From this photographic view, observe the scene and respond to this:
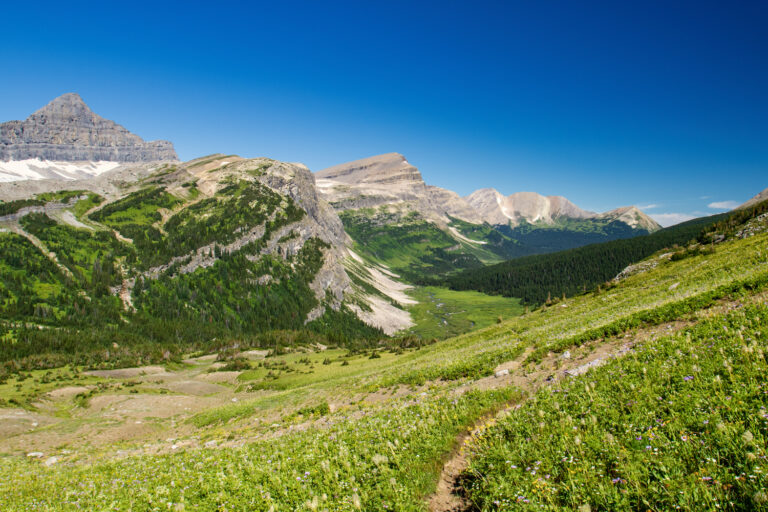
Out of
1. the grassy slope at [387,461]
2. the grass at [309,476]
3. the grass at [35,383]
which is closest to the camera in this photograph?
the grassy slope at [387,461]

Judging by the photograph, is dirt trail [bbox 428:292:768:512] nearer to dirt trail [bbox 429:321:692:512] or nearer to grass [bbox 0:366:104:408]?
dirt trail [bbox 429:321:692:512]

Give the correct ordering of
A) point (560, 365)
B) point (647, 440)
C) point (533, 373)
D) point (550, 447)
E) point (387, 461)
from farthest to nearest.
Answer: point (533, 373) → point (560, 365) → point (387, 461) → point (550, 447) → point (647, 440)

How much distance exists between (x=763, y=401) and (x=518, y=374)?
31.8 ft

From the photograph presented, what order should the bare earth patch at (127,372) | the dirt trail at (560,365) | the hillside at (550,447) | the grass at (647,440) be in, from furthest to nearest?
the bare earth patch at (127,372), the dirt trail at (560,365), the hillside at (550,447), the grass at (647,440)

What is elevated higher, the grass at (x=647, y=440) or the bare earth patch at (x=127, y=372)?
the grass at (x=647, y=440)

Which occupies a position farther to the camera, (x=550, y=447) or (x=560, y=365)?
(x=560, y=365)

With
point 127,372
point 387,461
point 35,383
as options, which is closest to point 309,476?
point 387,461

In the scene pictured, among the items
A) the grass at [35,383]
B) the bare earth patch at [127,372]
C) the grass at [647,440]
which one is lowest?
the bare earth patch at [127,372]

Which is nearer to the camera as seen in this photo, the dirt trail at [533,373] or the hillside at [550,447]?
the hillside at [550,447]

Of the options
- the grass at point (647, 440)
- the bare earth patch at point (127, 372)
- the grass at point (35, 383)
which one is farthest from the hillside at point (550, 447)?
the bare earth patch at point (127, 372)

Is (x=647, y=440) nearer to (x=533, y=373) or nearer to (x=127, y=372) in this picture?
(x=533, y=373)

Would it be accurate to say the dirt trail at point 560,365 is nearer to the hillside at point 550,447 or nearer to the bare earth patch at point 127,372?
the hillside at point 550,447

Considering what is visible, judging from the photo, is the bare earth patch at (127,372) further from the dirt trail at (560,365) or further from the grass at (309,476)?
the dirt trail at (560,365)

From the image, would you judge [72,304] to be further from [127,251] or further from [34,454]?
[34,454]
